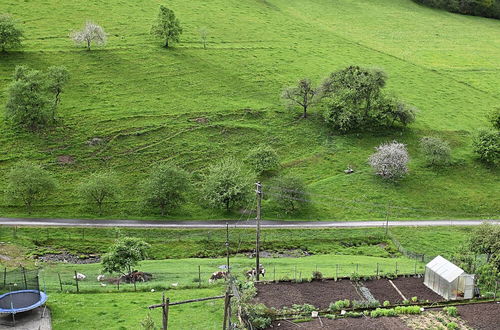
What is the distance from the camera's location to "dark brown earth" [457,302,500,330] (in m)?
52.2

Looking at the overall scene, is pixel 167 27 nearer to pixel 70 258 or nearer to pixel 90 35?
pixel 90 35

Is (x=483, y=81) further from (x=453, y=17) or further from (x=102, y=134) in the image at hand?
(x=102, y=134)

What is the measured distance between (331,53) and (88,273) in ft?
335

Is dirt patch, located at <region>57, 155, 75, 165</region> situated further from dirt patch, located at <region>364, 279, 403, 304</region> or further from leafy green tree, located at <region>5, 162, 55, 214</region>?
dirt patch, located at <region>364, 279, 403, 304</region>

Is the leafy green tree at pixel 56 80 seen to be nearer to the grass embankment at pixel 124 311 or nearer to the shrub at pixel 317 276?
the grass embankment at pixel 124 311

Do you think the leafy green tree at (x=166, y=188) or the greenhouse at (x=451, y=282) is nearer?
the greenhouse at (x=451, y=282)

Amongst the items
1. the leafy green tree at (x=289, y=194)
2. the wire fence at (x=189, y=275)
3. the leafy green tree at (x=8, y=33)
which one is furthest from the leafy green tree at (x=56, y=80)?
the wire fence at (x=189, y=275)

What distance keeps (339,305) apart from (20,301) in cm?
2989

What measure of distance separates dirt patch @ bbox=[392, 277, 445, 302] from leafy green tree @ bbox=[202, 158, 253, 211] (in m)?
32.9

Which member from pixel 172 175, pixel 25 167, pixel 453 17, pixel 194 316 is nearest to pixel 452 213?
pixel 172 175

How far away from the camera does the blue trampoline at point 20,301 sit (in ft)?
166

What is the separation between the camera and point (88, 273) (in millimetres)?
67000

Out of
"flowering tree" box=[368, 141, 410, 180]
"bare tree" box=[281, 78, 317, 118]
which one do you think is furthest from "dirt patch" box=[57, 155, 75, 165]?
"flowering tree" box=[368, 141, 410, 180]

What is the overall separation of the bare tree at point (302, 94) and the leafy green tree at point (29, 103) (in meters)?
47.4
